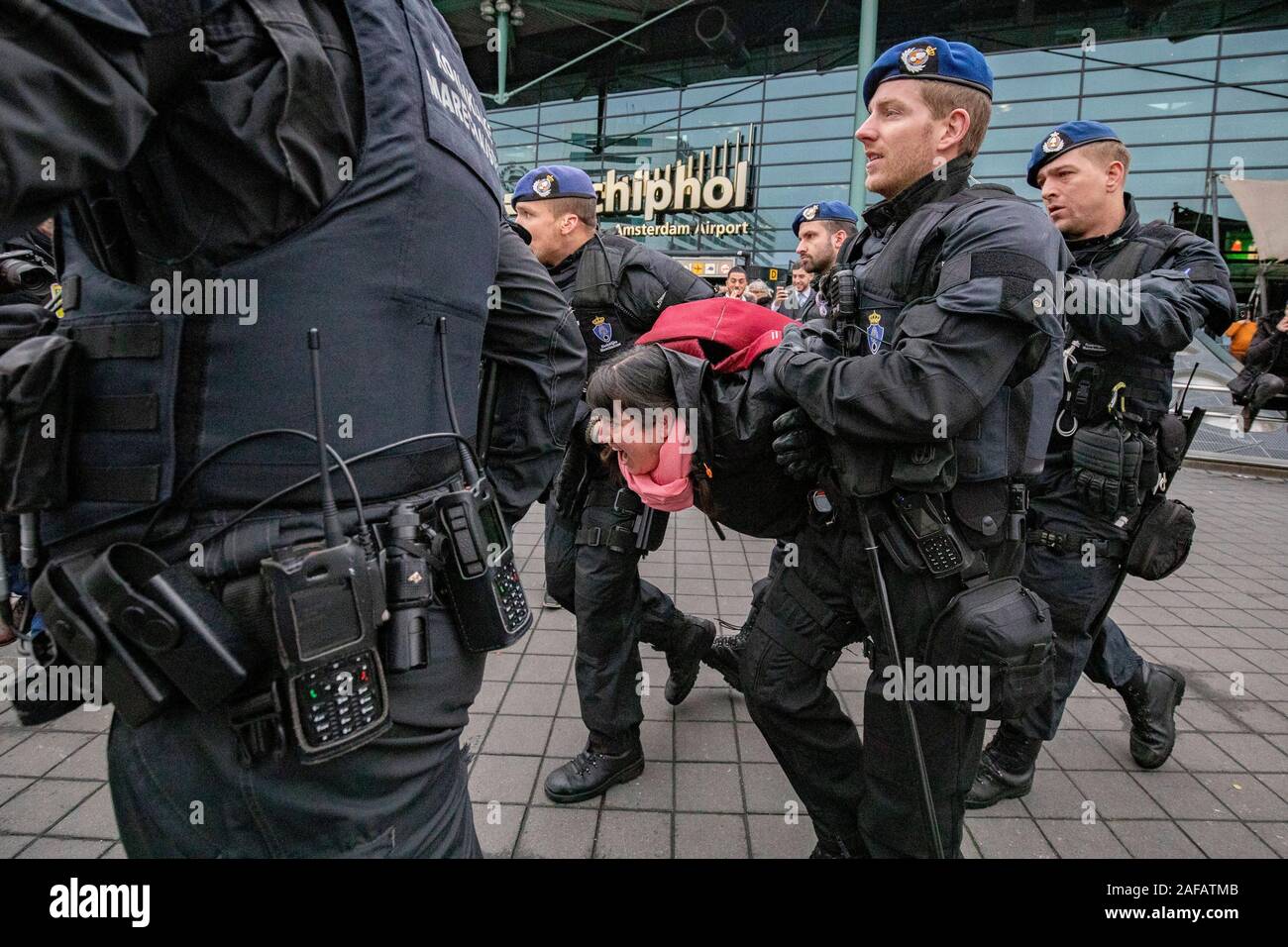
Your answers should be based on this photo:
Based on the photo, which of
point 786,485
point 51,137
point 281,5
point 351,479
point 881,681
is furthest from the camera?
point 786,485

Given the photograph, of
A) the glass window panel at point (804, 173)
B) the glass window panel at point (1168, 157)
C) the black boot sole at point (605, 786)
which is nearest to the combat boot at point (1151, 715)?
the black boot sole at point (605, 786)

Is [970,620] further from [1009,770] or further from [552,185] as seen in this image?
[552,185]

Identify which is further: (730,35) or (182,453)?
(730,35)

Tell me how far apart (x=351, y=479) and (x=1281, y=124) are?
2127 cm

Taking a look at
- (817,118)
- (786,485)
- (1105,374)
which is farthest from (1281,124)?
(786,485)

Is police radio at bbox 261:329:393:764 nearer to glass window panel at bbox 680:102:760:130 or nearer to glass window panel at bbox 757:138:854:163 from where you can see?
glass window panel at bbox 757:138:854:163

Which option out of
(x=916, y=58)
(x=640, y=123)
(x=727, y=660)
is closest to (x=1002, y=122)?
(x=640, y=123)

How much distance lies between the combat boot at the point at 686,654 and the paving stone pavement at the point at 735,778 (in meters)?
0.09

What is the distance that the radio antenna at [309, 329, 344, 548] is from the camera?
100 centimetres

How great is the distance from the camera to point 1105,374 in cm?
279

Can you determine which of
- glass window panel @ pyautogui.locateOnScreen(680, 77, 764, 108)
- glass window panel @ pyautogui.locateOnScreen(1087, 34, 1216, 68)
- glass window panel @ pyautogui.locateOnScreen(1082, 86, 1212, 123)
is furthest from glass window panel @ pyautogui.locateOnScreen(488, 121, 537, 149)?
glass window panel @ pyautogui.locateOnScreen(1082, 86, 1212, 123)

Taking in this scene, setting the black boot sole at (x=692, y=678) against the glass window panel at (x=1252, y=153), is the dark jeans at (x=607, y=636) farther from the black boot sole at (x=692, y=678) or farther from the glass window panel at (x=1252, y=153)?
the glass window panel at (x=1252, y=153)
